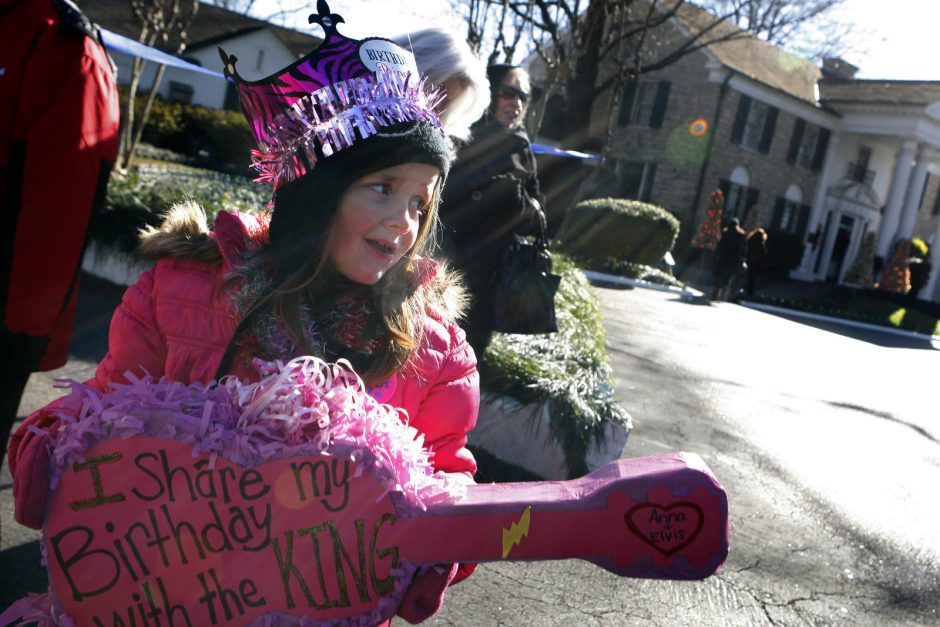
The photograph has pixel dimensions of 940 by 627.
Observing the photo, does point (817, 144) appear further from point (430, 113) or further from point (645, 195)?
point (430, 113)

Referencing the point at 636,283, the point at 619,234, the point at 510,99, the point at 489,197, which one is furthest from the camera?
the point at 619,234

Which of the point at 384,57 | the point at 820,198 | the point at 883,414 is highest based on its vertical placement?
the point at 820,198

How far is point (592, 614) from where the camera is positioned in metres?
3.46

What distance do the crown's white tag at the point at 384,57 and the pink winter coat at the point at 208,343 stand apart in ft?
1.51

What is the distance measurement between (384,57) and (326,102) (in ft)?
0.60

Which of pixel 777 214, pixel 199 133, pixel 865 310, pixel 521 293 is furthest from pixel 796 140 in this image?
pixel 521 293

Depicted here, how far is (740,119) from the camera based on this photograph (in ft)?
102

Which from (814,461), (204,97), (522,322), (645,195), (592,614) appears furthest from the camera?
(204,97)

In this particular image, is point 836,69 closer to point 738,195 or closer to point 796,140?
point 796,140

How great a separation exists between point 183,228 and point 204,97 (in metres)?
41.7

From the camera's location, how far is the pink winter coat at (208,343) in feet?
5.72

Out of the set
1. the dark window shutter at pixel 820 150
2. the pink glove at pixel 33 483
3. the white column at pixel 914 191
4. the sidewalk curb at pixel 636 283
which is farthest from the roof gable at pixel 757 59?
the pink glove at pixel 33 483

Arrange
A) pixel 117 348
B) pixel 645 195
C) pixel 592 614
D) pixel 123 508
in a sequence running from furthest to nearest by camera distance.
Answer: pixel 645 195 < pixel 592 614 < pixel 117 348 < pixel 123 508

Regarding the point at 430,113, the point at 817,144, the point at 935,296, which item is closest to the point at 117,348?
the point at 430,113
